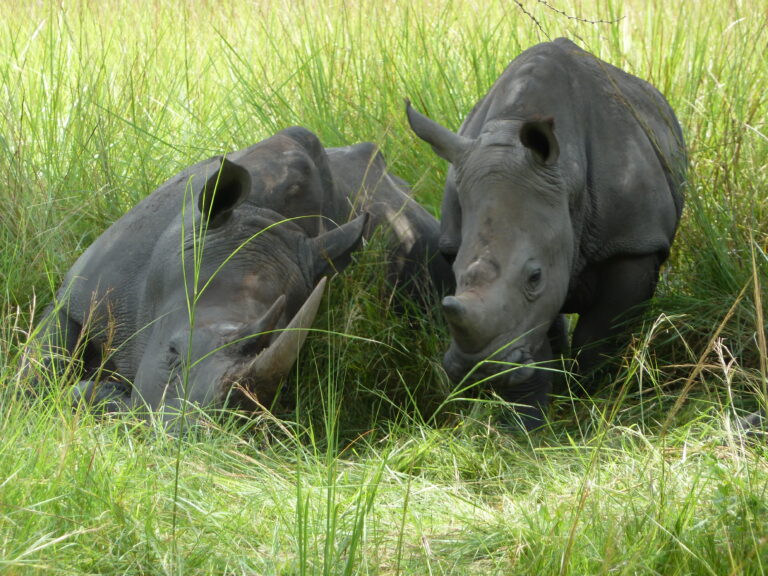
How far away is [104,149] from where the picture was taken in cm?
621

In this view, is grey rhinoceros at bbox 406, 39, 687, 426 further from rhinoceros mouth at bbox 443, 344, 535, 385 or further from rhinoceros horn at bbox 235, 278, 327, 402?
rhinoceros horn at bbox 235, 278, 327, 402

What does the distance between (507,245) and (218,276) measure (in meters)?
1.07

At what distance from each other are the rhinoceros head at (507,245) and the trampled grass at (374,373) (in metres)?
0.29

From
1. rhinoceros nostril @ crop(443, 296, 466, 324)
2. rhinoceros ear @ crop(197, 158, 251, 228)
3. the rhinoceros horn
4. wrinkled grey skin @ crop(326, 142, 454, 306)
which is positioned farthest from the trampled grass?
rhinoceros ear @ crop(197, 158, 251, 228)

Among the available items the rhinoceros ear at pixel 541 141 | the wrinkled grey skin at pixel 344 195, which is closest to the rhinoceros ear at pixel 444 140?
the rhinoceros ear at pixel 541 141

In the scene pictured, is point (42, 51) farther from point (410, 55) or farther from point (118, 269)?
point (118, 269)

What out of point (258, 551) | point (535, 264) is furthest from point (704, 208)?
point (258, 551)

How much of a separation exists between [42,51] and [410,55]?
2.38 meters

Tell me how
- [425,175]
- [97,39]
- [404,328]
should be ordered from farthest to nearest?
[97,39] → [425,175] → [404,328]

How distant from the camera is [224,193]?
450 cm

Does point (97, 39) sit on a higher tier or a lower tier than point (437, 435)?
higher

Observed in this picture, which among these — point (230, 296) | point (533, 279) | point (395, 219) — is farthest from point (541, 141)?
point (230, 296)

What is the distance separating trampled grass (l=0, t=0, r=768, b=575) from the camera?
2.84 m

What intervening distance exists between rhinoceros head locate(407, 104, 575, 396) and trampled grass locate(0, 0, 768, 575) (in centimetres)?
29
